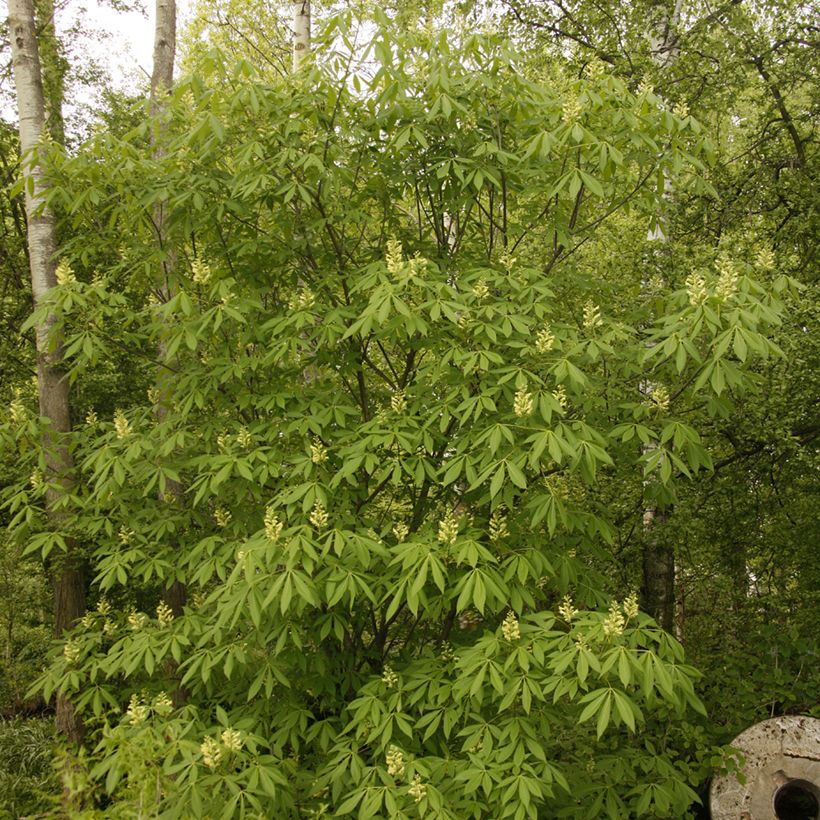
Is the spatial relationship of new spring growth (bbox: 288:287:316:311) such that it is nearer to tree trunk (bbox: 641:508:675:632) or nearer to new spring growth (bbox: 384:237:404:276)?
new spring growth (bbox: 384:237:404:276)

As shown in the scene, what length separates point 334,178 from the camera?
3621 millimetres

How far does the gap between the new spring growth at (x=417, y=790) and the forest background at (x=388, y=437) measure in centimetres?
1

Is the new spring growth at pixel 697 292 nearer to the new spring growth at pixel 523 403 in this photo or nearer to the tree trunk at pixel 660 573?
the new spring growth at pixel 523 403

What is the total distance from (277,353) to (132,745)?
1.75m

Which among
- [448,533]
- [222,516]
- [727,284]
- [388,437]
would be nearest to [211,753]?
[222,516]

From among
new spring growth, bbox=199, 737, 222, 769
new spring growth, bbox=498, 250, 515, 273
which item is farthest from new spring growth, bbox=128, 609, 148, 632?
new spring growth, bbox=498, 250, 515, 273

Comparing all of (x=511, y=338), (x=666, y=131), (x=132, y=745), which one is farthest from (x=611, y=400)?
(x=132, y=745)

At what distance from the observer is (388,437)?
334 cm

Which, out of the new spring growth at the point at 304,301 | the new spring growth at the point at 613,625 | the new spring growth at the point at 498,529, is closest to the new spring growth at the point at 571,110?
the new spring growth at the point at 304,301

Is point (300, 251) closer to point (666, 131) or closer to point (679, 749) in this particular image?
point (666, 131)

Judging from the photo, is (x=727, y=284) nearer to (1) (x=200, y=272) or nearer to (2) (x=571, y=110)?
(2) (x=571, y=110)

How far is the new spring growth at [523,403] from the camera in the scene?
3.04 meters

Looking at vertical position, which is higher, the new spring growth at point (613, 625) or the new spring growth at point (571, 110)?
the new spring growth at point (571, 110)

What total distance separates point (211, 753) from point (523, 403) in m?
1.83
